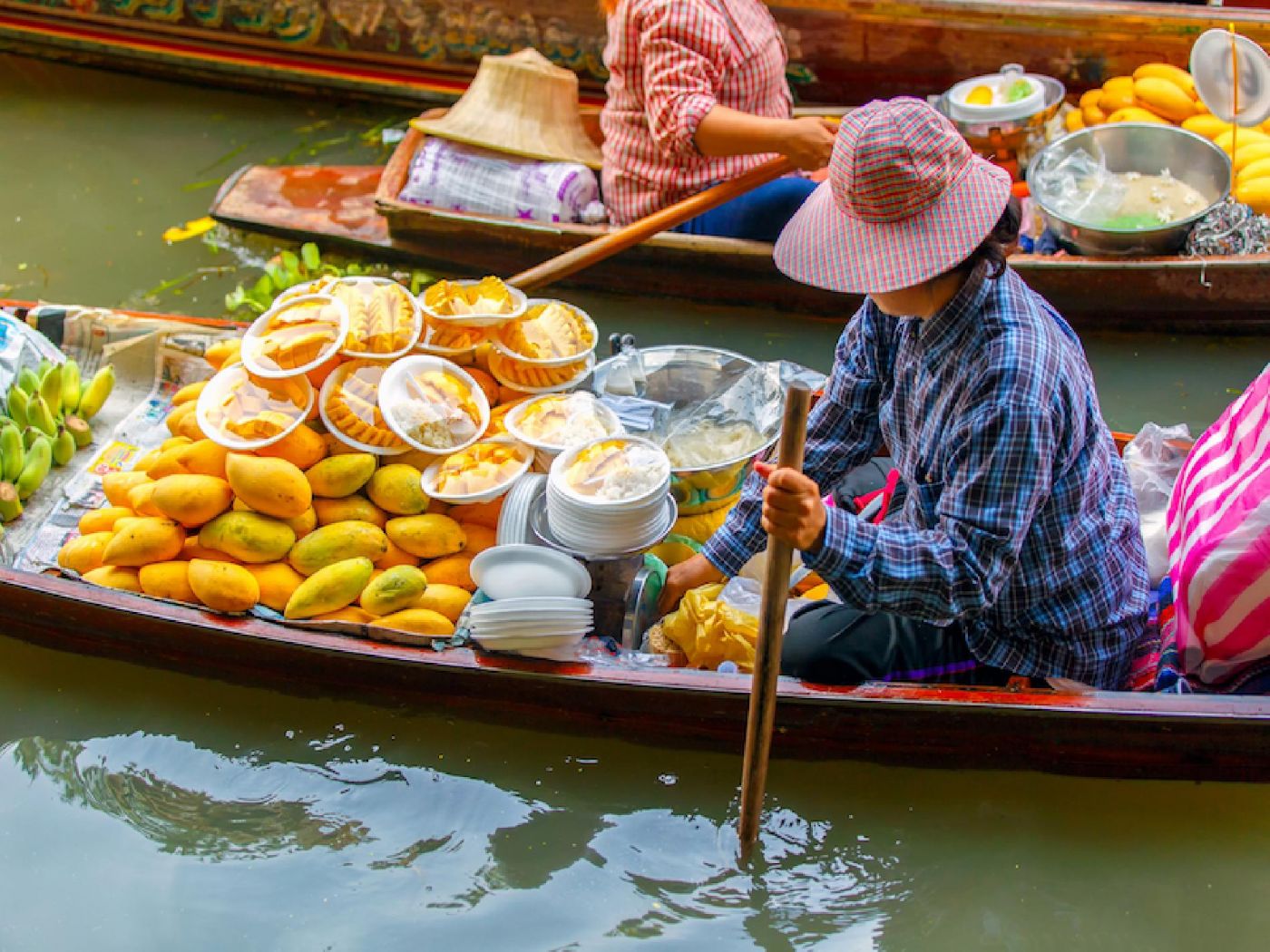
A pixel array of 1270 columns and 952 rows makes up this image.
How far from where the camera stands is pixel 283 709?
10.1ft

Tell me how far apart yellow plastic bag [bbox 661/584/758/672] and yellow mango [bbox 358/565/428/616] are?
0.63 m

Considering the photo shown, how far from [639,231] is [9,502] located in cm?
207

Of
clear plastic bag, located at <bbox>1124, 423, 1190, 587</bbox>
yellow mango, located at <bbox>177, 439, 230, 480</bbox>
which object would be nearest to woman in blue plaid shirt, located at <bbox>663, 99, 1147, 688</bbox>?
clear plastic bag, located at <bbox>1124, 423, 1190, 587</bbox>

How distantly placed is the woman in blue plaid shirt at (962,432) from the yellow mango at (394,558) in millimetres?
1079

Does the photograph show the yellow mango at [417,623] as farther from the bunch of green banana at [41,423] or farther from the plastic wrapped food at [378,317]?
the bunch of green banana at [41,423]

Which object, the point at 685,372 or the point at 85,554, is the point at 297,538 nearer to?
the point at 85,554

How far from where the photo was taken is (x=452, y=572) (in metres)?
2.93

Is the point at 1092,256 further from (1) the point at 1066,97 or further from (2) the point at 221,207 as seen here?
(2) the point at 221,207

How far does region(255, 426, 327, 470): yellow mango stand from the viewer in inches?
115

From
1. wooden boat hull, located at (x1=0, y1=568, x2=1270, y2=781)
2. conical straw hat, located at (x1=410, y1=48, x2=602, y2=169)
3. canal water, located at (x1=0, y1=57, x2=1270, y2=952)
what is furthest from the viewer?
conical straw hat, located at (x1=410, y1=48, x2=602, y2=169)

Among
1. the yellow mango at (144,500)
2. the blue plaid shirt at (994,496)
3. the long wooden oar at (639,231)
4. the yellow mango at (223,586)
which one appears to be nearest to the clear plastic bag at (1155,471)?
the blue plaid shirt at (994,496)

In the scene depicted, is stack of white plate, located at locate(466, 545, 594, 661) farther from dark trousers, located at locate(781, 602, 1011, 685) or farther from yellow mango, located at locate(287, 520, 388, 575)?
dark trousers, located at locate(781, 602, 1011, 685)

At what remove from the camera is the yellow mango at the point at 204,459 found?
9.67 ft

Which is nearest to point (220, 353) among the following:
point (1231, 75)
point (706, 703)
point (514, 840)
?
point (514, 840)
